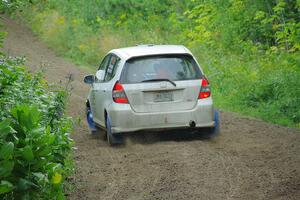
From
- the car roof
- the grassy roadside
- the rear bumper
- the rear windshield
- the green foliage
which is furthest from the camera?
the grassy roadside

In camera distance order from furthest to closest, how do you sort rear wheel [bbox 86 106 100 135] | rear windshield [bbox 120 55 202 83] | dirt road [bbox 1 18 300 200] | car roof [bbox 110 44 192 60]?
1. rear wheel [bbox 86 106 100 135]
2. car roof [bbox 110 44 192 60]
3. rear windshield [bbox 120 55 202 83]
4. dirt road [bbox 1 18 300 200]

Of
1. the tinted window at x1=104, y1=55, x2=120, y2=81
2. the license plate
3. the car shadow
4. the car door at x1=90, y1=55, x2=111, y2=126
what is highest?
the tinted window at x1=104, y1=55, x2=120, y2=81

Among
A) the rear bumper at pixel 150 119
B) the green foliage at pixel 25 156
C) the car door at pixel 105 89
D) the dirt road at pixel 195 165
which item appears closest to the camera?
the green foliage at pixel 25 156

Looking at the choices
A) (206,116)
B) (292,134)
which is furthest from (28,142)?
(292,134)

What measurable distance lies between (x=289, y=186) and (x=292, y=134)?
4290 mm

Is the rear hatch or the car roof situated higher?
the car roof

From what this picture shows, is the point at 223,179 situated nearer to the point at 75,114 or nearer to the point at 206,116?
the point at 206,116

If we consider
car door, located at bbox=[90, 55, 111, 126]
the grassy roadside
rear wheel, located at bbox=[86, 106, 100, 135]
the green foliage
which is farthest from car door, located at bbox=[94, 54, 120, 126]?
the green foliage

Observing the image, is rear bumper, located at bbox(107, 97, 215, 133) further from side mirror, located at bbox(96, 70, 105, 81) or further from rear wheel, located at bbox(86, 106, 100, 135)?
rear wheel, located at bbox(86, 106, 100, 135)

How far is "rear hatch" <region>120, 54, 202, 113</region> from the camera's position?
12602 millimetres

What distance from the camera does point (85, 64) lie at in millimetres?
27969

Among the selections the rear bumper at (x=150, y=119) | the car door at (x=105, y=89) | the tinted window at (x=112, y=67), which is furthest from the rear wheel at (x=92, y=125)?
the rear bumper at (x=150, y=119)

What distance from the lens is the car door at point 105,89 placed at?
13055 millimetres

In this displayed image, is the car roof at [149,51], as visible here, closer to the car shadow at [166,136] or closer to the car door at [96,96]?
the car door at [96,96]
